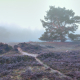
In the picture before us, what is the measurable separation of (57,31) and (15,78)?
22.8 meters

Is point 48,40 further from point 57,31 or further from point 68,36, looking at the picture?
point 68,36

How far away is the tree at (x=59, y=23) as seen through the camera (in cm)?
2716

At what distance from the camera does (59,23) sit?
A: 28.5 metres

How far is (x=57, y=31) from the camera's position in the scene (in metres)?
26.0

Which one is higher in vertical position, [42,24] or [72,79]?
[42,24]

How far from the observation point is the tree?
27156mm

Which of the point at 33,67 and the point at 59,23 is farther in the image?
the point at 59,23

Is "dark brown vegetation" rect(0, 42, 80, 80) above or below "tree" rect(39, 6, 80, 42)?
below

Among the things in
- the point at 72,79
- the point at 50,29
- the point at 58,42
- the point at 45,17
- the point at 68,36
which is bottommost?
the point at 72,79

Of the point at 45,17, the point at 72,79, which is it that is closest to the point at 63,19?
the point at 45,17

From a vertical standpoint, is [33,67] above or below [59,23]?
below

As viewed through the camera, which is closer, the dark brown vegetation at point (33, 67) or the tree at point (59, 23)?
the dark brown vegetation at point (33, 67)

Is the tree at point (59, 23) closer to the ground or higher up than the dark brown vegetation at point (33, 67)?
higher up

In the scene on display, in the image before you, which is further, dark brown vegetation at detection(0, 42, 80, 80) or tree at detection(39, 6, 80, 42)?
tree at detection(39, 6, 80, 42)
